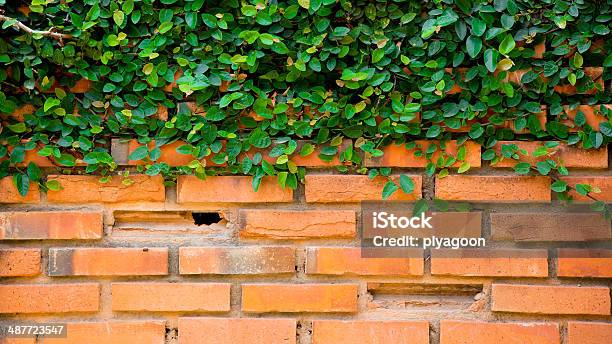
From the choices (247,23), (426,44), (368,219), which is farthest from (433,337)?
(247,23)

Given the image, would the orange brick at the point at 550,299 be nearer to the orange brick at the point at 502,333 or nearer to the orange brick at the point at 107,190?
the orange brick at the point at 502,333

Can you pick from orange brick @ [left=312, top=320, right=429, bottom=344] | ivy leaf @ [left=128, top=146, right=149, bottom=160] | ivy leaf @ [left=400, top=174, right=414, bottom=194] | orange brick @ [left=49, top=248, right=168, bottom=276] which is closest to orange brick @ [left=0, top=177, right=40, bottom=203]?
orange brick @ [left=49, top=248, right=168, bottom=276]

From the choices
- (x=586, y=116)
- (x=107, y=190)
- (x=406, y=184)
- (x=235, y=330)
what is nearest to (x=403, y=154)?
(x=406, y=184)

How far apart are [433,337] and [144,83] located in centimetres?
93

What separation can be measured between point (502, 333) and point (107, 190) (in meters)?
1.02

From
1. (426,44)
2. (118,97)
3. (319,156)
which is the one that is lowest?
(319,156)

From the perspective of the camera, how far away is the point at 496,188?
1557mm

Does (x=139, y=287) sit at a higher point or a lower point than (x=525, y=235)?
lower

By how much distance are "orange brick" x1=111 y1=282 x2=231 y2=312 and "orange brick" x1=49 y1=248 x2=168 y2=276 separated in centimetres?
4

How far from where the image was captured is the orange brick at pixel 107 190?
1578 mm

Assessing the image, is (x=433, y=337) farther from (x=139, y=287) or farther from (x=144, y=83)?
(x=144, y=83)

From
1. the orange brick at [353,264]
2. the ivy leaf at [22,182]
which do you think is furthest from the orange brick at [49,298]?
the orange brick at [353,264]

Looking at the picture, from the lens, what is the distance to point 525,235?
1555 millimetres

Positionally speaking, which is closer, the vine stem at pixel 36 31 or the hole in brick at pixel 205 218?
the vine stem at pixel 36 31
